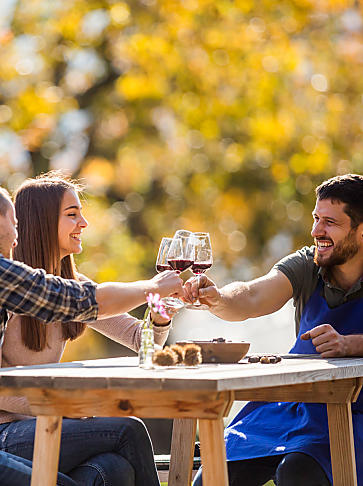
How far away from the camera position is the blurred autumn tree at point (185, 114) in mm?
10781

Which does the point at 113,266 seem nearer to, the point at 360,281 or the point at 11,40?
the point at 11,40

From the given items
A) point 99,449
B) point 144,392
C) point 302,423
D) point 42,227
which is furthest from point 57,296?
point 302,423

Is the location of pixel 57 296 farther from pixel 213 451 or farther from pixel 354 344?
pixel 354 344

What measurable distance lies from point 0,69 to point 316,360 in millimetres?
8063

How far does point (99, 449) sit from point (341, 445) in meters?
0.87

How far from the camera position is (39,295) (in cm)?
260

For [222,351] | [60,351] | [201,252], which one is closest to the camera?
[222,351]

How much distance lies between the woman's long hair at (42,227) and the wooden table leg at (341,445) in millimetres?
1035

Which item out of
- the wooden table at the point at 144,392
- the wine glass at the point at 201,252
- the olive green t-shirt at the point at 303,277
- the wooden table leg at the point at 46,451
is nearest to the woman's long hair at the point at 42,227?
the wine glass at the point at 201,252

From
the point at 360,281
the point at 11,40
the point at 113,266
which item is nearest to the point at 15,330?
the point at 360,281

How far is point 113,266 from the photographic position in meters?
10.3

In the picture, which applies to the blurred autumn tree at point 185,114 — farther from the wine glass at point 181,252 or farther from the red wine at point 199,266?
the wine glass at point 181,252

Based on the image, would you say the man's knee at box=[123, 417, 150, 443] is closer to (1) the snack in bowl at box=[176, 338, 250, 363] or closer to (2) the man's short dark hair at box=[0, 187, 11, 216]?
(1) the snack in bowl at box=[176, 338, 250, 363]

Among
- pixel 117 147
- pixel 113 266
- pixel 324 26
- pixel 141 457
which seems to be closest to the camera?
pixel 141 457
